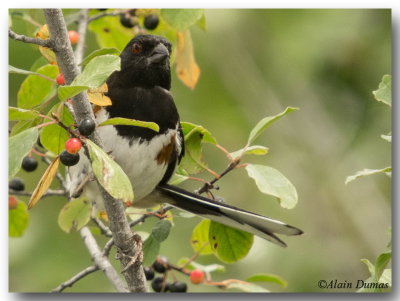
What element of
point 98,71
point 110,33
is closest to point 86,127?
point 98,71

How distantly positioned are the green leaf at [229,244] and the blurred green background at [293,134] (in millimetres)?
318

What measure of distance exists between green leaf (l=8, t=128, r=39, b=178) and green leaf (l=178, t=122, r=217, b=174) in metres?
0.65

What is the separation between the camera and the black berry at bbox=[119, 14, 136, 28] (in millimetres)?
3009

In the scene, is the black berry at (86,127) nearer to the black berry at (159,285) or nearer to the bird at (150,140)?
the bird at (150,140)

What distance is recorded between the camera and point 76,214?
9.26 feet

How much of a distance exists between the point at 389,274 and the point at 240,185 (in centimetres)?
131

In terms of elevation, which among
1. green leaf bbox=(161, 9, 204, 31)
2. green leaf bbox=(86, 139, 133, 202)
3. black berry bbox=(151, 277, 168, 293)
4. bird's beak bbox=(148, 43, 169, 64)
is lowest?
black berry bbox=(151, 277, 168, 293)

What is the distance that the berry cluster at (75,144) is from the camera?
6.84ft

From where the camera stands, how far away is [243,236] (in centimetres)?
273

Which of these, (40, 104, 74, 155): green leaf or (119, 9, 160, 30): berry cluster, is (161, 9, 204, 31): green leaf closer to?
(119, 9, 160, 30): berry cluster

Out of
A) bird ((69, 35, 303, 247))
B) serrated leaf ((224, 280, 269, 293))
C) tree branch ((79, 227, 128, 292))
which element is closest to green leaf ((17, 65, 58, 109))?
bird ((69, 35, 303, 247))

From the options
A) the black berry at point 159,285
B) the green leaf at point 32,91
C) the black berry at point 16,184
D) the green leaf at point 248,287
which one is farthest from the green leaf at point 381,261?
the black berry at point 16,184

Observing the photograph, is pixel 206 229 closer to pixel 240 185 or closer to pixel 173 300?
pixel 173 300

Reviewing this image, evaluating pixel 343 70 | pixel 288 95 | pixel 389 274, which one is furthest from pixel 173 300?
pixel 288 95
